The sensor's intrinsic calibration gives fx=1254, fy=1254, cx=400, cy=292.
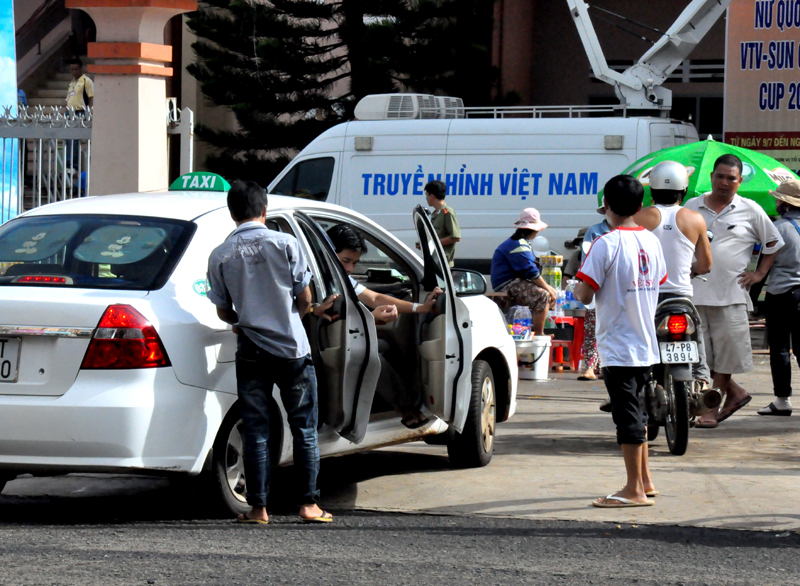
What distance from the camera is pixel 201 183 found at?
7.20 meters

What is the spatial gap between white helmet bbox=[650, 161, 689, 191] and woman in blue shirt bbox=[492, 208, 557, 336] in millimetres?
3254

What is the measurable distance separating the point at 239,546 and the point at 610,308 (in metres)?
2.18

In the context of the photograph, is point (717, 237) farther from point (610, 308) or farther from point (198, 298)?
point (198, 298)

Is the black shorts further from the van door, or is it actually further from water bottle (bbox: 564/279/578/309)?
water bottle (bbox: 564/279/578/309)

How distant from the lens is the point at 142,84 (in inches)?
432

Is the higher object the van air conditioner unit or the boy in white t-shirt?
the van air conditioner unit

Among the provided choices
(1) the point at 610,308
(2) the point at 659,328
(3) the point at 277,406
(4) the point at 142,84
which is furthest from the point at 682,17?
(3) the point at 277,406

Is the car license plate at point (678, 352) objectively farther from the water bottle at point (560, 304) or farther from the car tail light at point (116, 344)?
the water bottle at point (560, 304)

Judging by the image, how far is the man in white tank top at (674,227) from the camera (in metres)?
7.55

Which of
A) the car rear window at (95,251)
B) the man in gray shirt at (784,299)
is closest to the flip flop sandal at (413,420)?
the car rear window at (95,251)

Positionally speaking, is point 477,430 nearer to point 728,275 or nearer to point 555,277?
point 728,275

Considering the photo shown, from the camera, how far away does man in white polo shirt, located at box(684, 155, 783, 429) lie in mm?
8398

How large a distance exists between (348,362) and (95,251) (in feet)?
4.10

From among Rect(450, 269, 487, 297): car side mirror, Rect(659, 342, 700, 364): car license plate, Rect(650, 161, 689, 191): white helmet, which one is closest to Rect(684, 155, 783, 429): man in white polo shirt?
Rect(650, 161, 689, 191): white helmet
